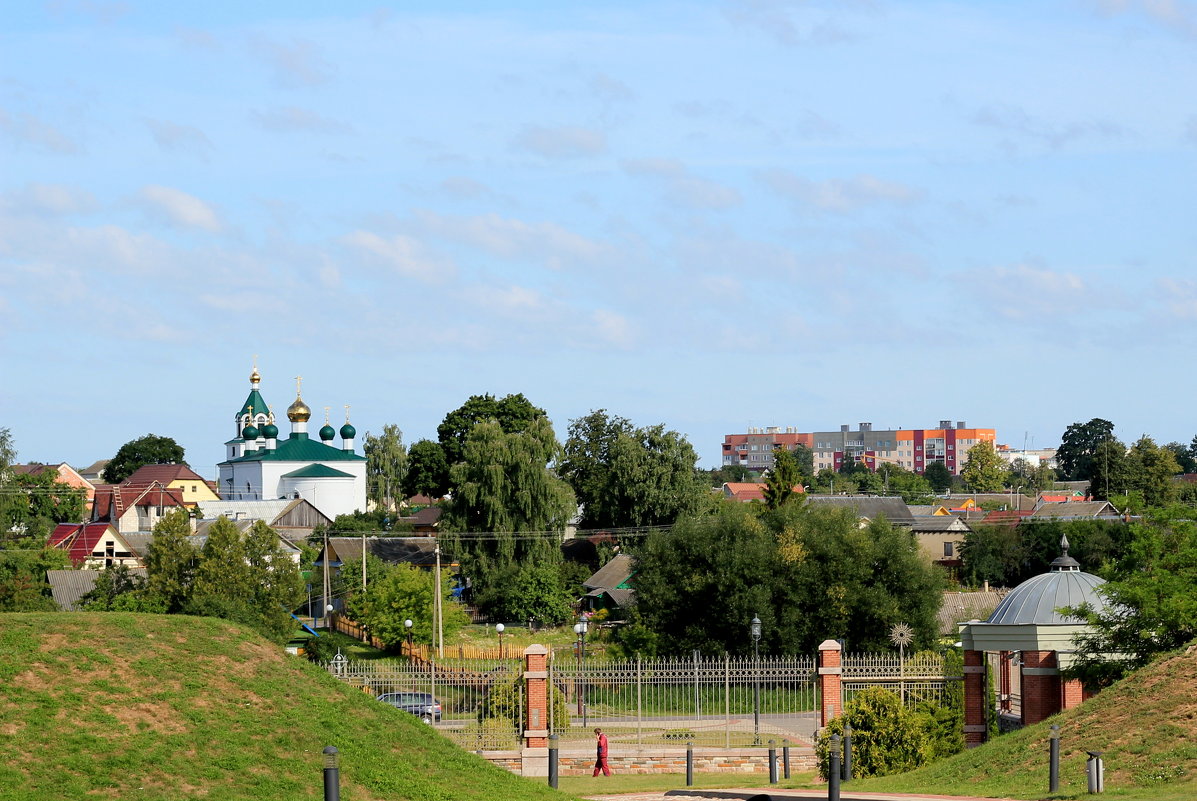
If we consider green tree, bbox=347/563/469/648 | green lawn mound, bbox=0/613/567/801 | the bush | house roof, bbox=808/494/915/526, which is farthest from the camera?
house roof, bbox=808/494/915/526

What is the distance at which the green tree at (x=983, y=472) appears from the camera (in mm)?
161375

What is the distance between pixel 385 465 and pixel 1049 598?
88.6m

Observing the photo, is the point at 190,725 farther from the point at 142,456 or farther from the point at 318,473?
the point at 142,456

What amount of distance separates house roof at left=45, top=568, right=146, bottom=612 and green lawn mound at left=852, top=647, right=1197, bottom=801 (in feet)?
138

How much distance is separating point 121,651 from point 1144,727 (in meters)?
12.4

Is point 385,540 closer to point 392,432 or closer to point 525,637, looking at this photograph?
point 525,637

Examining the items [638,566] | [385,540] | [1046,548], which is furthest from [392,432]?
[638,566]

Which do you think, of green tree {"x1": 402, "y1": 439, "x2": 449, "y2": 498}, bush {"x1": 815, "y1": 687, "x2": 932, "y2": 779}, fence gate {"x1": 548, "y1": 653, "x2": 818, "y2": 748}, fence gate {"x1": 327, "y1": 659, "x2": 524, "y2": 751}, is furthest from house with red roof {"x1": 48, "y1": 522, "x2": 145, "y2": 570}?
bush {"x1": 815, "y1": 687, "x2": 932, "y2": 779}

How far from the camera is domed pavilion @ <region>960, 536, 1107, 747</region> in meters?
23.8

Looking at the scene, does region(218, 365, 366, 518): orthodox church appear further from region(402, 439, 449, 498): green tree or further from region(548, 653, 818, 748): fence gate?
region(548, 653, 818, 748): fence gate

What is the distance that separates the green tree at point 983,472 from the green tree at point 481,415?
291 ft

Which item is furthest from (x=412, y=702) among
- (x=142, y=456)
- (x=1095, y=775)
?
(x=142, y=456)

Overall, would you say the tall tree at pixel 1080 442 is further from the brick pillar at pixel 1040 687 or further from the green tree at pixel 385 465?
the brick pillar at pixel 1040 687

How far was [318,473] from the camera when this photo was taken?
10088 cm
